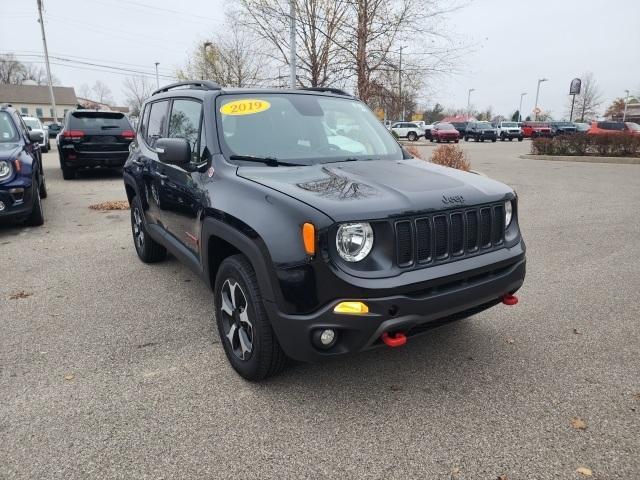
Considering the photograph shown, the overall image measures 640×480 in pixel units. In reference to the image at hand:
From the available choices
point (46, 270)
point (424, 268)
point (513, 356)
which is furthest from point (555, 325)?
point (46, 270)

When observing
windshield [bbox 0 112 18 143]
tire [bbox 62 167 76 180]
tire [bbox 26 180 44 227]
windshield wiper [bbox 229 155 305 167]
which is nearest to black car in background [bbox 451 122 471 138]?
tire [bbox 62 167 76 180]

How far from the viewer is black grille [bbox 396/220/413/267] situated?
248 centimetres

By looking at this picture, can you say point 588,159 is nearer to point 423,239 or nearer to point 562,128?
point 423,239

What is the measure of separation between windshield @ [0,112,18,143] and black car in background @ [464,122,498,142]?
120ft

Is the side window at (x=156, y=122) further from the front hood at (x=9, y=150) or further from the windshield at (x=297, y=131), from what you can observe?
the front hood at (x=9, y=150)

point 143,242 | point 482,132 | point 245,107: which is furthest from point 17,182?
point 482,132

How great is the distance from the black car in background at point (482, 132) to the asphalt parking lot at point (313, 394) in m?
36.1

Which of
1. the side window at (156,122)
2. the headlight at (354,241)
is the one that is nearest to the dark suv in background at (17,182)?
the side window at (156,122)

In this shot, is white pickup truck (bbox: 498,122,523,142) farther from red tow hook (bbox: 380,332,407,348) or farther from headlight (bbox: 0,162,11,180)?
red tow hook (bbox: 380,332,407,348)

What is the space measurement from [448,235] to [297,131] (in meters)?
1.54

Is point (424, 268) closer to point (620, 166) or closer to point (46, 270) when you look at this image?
point (46, 270)

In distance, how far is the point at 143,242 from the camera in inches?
210

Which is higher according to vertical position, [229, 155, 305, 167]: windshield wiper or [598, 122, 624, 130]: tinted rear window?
[229, 155, 305, 167]: windshield wiper

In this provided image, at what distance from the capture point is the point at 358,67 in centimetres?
1305
